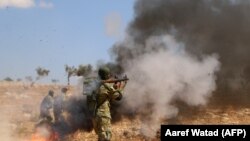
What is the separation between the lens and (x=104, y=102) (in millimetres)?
9875

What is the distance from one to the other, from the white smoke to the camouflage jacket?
3.12 m

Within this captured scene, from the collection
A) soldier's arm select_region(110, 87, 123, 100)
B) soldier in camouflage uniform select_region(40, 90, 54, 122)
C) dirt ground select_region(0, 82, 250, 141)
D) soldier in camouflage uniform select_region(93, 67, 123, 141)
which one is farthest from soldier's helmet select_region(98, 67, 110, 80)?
soldier in camouflage uniform select_region(40, 90, 54, 122)

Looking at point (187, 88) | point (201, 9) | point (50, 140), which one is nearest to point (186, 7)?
point (201, 9)

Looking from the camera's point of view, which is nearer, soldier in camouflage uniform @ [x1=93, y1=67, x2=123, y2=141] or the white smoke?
soldier in camouflage uniform @ [x1=93, y1=67, x2=123, y2=141]

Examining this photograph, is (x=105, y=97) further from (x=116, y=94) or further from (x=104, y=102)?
(x=116, y=94)

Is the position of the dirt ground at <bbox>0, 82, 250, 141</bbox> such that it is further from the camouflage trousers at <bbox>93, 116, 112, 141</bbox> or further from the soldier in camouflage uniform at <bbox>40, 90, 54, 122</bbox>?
the camouflage trousers at <bbox>93, 116, 112, 141</bbox>

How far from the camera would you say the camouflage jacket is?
9773 millimetres

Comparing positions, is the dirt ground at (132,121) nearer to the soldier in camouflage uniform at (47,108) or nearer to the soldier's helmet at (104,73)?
the soldier in camouflage uniform at (47,108)

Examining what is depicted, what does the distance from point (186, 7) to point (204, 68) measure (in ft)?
9.82

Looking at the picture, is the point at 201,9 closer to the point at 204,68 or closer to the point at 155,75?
the point at 204,68

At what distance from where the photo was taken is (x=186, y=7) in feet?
54.0

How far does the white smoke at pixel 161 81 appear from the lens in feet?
44.0

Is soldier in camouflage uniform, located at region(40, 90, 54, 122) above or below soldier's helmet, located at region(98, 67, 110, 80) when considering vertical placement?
below

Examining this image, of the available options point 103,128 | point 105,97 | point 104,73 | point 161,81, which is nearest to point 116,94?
point 105,97
